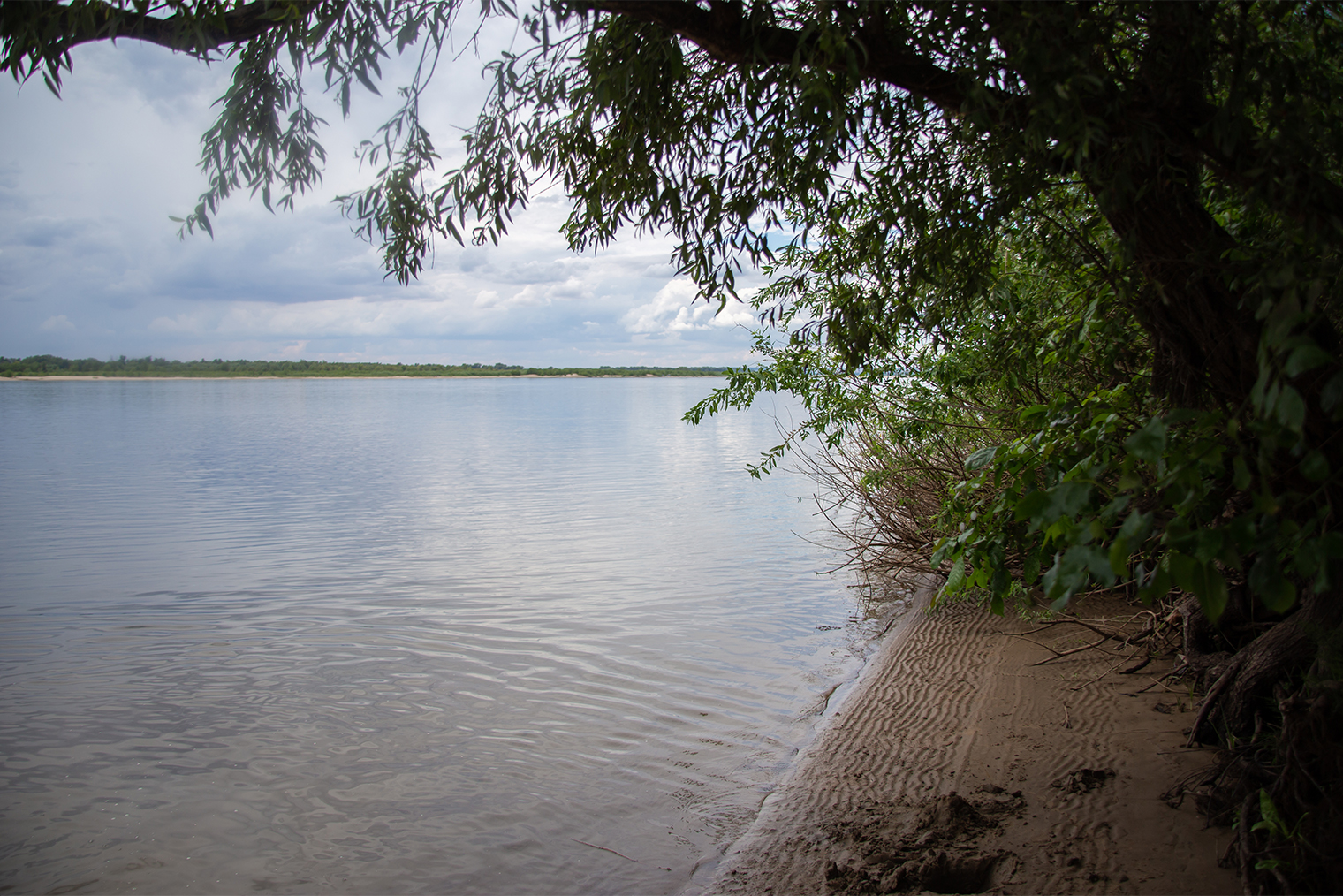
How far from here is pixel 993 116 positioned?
9.23 ft

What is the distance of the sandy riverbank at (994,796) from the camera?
2.95 m

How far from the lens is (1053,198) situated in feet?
11.5

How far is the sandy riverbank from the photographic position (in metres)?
2.95

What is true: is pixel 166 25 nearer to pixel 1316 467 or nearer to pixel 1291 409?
pixel 1291 409

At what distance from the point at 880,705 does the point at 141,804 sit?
3976 mm

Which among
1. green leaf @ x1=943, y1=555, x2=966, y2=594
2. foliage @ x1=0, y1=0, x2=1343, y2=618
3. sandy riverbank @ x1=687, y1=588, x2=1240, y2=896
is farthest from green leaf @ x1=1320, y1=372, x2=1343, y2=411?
sandy riverbank @ x1=687, y1=588, x2=1240, y2=896

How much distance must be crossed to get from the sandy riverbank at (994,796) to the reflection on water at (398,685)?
15.1 inches

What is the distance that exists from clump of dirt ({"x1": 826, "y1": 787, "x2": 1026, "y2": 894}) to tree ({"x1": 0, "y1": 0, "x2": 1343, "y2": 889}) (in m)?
0.89

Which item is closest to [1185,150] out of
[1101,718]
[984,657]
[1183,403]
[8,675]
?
[1183,403]

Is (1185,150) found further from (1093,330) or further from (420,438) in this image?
(420,438)

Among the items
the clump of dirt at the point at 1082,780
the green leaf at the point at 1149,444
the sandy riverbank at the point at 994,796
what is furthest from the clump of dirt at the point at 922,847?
the green leaf at the point at 1149,444

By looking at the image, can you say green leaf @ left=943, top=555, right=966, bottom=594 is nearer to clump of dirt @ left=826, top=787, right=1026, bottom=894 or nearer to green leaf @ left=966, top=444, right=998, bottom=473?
green leaf @ left=966, top=444, right=998, bottom=473

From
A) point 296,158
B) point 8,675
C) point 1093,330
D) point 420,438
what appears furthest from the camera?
point 420,438

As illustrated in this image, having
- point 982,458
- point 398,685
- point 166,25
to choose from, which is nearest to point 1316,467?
point 982,458
